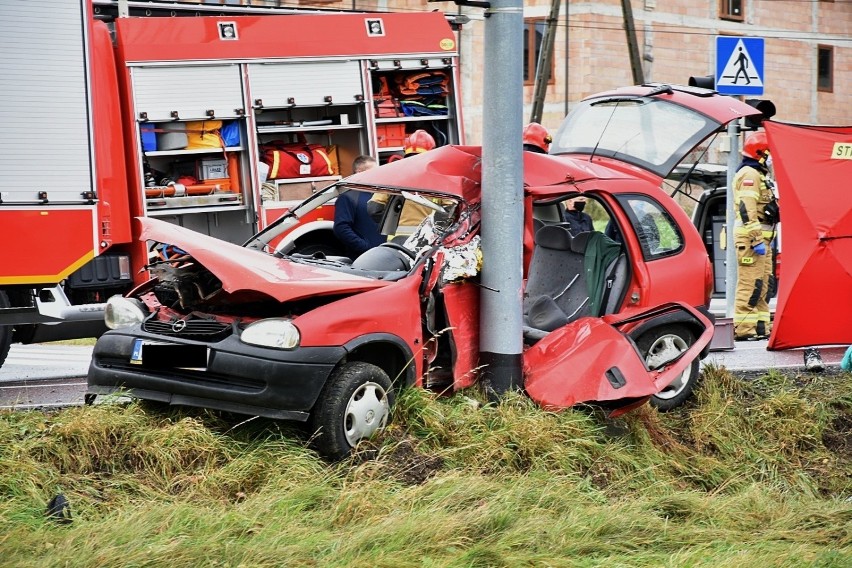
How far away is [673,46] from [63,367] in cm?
2992

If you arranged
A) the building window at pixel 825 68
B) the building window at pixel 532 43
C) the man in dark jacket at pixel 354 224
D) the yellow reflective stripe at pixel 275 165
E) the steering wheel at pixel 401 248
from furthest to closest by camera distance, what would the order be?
the building window at pixel 825 68
the building window at pixel 532 43
the yellow reflective stripe at pixel 275 165
the man in dark jacket at pixel 354 224
the steering wheel at pixel 401 248

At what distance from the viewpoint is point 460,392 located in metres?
7.27

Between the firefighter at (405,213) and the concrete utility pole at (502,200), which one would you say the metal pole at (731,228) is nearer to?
the firefighter at (405,213)

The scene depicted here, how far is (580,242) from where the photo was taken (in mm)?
8352

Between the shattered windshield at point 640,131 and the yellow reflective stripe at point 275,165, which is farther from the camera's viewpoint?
the yellow reflective stripe at point 275,165

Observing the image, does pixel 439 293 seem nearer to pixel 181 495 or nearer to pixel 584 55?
pixel 181 495

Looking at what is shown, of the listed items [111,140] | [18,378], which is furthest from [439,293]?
[111,140]

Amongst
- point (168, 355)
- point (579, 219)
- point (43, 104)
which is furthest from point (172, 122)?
point (168, 355)

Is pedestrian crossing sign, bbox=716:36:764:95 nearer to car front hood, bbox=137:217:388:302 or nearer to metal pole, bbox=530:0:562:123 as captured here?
car front hood, bbox=137:217:388:302

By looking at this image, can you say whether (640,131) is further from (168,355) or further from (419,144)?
(168,355)

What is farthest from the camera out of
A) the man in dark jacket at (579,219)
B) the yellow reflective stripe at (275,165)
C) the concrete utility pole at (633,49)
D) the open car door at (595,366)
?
the concrete utility pole at (633,49)

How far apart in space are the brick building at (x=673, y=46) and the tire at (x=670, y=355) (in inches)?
962

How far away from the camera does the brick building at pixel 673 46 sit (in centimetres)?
3569

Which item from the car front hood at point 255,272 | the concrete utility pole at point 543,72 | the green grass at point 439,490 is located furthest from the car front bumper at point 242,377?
the concrete utility pole at point 543,72
